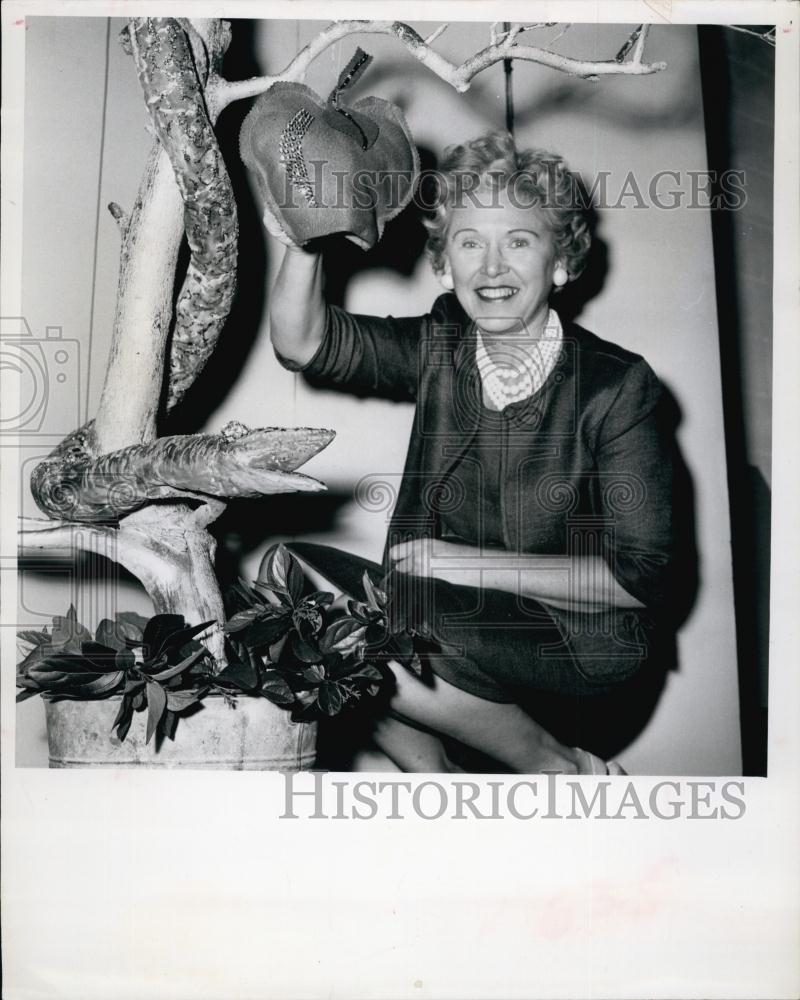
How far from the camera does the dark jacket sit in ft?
8.00

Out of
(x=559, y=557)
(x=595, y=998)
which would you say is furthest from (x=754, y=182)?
(x=595, y=998)

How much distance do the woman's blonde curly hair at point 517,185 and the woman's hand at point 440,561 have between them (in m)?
0.59

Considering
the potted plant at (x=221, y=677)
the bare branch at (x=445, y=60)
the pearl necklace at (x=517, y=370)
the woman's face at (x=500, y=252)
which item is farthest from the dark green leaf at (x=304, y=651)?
the bare branch at (x=445, y=60)

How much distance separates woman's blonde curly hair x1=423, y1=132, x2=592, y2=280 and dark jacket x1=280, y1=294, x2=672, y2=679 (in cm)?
15

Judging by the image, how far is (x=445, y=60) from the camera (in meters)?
2.44

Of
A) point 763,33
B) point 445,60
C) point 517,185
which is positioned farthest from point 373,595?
point 763,33

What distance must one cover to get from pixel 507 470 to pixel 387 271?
0.50 m

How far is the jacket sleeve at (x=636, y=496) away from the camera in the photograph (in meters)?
2.44

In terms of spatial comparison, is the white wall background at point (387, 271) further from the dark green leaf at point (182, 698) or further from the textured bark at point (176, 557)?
the dark green leaf at point (182, 698)

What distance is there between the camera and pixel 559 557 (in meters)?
2.43

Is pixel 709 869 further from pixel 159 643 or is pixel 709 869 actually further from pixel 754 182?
pixel 754 182

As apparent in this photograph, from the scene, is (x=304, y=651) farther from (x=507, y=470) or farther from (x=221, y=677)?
(x=507, y=470)

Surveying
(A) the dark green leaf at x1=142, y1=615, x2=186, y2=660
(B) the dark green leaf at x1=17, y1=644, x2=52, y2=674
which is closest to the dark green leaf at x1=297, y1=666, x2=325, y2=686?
(A) the dark green leaf at x1=142, y1=615, x2=186, y2=660

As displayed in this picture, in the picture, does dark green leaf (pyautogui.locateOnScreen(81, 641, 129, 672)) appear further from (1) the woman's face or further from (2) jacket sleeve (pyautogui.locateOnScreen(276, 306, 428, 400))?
(1) the woman's face
